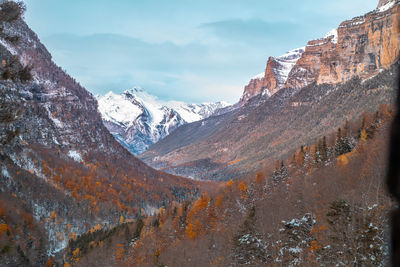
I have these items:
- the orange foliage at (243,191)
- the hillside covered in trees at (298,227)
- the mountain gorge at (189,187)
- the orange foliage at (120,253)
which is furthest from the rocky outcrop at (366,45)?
the orange foliage at (120,253)

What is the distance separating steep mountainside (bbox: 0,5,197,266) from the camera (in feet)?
291

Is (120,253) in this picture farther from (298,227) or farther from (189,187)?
(189,187)

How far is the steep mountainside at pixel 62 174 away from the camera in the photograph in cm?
8875

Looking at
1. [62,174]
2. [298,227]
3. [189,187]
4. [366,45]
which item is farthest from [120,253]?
[366,45]

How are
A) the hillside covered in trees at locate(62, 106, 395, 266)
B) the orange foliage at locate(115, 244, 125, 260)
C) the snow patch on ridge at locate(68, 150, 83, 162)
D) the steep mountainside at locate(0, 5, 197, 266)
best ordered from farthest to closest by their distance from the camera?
the snow patch on ridge at locate(68, 150, 83, 162), the steep mountainside at locate(0, 5, 197, 266), the orange foliage at locate(115, 244, 125, 260), the hillside covered in trees at locate(62, 106, 395, 266)

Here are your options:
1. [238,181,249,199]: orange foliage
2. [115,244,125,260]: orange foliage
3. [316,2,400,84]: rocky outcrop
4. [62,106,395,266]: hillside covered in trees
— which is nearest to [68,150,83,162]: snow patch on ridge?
[62,106,395,266]: hillside covered in trees

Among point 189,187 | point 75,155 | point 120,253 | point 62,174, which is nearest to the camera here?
point 120,253

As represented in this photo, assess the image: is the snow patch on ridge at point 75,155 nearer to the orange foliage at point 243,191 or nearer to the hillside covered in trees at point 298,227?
the hillside covered in trees at point 298,227

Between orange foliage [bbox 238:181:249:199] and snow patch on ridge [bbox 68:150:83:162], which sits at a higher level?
snow patch on ridge [bbox 68:150:83:162]

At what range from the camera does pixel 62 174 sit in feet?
409

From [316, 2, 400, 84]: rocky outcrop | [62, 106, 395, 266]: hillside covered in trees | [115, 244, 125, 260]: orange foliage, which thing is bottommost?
[115, 244, 125, 260]: orange foliage

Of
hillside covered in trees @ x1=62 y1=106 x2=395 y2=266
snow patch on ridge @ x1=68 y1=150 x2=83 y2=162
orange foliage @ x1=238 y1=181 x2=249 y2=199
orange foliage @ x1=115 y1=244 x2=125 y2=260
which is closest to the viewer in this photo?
hillside covered in trees @ x1=62 y1=106 x2=395 y2=266

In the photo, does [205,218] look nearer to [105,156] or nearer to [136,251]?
[136,251]

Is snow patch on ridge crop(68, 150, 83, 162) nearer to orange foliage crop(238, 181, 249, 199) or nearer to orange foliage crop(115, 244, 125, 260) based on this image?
orange foliage crop(115, 244, 125, 260)
